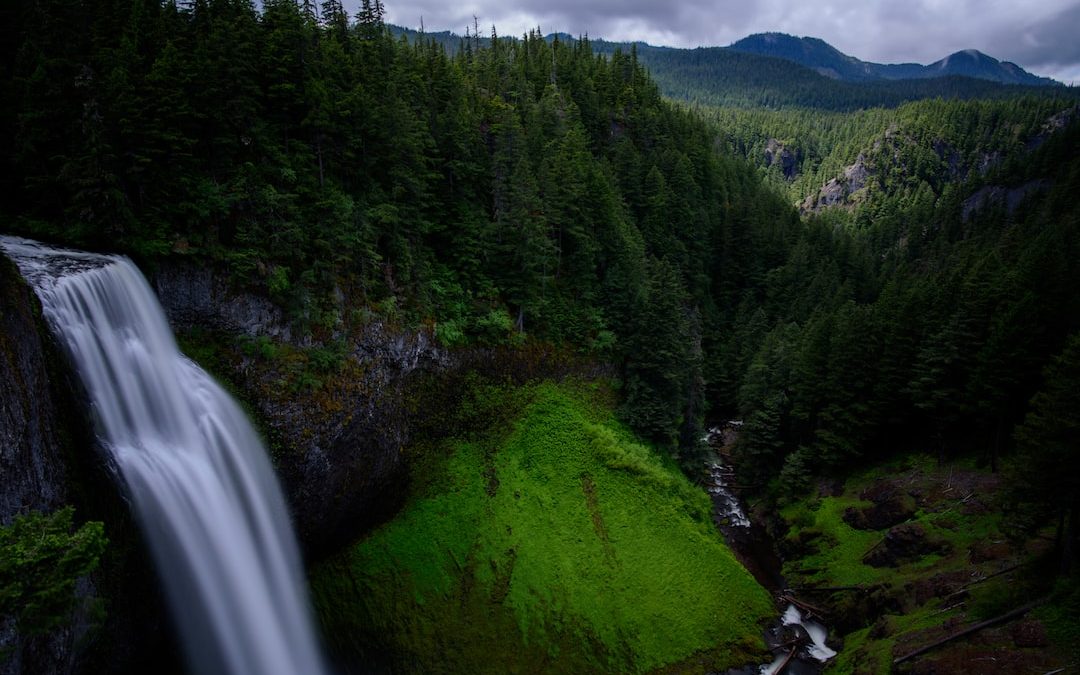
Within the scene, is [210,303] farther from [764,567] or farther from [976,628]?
[764,567]

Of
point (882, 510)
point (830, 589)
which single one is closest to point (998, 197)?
point (882, 510)

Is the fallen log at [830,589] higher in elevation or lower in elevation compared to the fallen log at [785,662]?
higher

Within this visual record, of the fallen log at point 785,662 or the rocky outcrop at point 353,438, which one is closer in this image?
the rocky outcrop at point 353,438

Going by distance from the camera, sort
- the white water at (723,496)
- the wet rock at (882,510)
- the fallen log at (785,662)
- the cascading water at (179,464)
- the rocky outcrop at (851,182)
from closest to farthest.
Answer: the cascading water at (179,464), the fallen log at (785,662), the wet rock at (882,510), the white water at (723,496), the rocky outcrop at (851,182)

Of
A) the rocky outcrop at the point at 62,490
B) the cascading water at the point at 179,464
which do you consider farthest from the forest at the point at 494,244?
the rocky outcrop at the point at 62,490

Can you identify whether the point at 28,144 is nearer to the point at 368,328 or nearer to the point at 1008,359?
the point at 368,328

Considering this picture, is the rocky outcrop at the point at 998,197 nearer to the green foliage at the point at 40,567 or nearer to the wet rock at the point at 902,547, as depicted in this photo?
the wet rock at the point at 902,547
